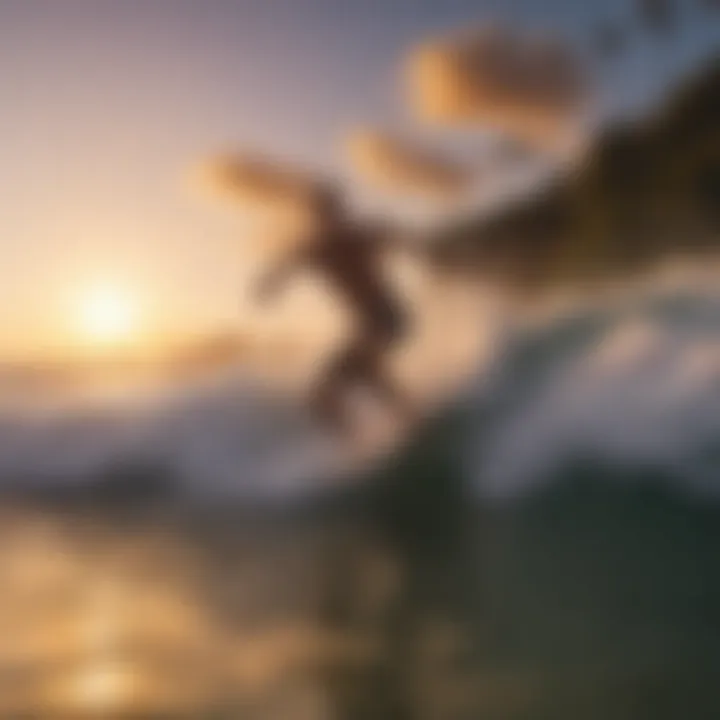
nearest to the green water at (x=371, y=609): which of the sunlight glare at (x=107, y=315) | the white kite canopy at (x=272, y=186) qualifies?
the sunlight glare at (x=107, y=315)

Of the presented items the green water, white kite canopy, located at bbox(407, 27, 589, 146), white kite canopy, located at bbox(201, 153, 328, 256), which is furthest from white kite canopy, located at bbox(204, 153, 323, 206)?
the green water

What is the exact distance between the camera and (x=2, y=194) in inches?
38.8

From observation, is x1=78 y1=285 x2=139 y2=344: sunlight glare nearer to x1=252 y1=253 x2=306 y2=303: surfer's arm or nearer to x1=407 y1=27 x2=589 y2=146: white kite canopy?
x1=252 y1=253 x2=306 y2=303: surfer's arm

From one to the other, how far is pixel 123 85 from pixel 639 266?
45cm

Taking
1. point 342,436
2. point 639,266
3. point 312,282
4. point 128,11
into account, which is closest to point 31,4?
point 128,11

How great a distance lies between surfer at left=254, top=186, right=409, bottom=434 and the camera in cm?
96

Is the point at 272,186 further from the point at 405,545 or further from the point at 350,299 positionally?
the point at 405,545

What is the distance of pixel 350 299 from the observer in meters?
0.97

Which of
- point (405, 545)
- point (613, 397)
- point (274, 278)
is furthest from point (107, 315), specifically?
point (613, 397)

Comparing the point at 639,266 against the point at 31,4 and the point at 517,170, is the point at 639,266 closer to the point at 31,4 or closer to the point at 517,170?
the point at 517,170

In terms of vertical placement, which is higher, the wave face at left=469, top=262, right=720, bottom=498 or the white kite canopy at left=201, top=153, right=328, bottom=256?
the white kite canopy at left=201, top=153, right=328, bottom=256

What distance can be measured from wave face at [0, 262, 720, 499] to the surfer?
0.02 meters

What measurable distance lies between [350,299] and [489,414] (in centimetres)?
15

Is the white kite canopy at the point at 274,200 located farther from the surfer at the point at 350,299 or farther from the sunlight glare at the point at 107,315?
the sunlight glare at the point at 107,315
